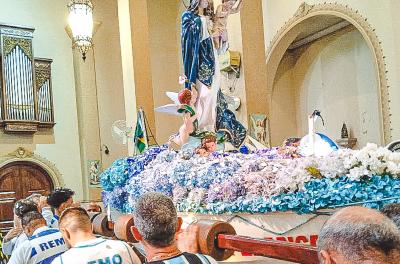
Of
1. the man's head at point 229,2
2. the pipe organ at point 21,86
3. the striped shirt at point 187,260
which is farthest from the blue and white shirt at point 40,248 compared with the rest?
the pipe organ at point 21,86

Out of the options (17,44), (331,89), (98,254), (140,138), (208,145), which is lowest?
(98,254)

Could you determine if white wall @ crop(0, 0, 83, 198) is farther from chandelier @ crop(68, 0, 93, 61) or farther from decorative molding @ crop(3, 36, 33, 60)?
chandelier @ crop(68, 0, 93, 61)

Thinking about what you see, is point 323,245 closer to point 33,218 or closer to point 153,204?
point 153,204

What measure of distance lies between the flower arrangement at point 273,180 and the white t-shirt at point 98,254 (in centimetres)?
108

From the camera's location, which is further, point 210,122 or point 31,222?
point 210,122

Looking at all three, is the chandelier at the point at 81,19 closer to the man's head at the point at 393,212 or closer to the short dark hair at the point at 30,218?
the short dark hair at the point at 30,218

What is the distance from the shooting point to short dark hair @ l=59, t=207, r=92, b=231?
2961mm

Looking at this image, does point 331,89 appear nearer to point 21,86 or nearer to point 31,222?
point 21,86

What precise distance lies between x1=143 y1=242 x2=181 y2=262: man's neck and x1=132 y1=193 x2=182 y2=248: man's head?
1 cm

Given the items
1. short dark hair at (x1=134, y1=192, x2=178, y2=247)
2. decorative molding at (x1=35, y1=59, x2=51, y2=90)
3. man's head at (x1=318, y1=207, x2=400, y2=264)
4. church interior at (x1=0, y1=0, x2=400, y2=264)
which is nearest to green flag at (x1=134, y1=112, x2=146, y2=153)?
church interior at (x1=0, y1=0, x2=400, y2=264)

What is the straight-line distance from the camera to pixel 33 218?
13.0 feet

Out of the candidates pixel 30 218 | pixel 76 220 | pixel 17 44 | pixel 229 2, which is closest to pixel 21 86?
pixel 17 44

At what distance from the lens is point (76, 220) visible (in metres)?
2.99

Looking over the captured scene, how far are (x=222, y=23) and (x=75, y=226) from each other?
12.2ft
